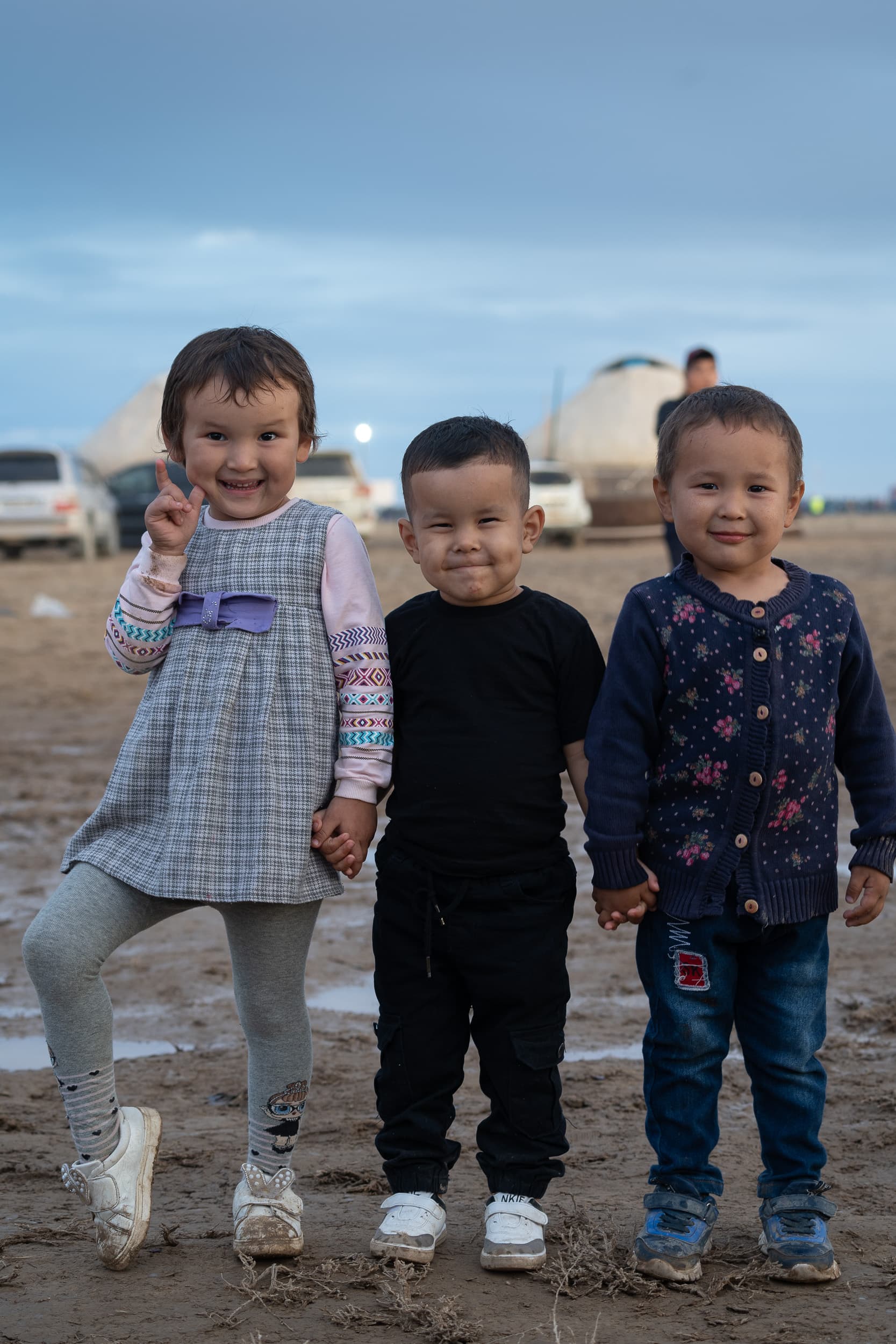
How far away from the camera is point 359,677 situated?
2467 millimetres

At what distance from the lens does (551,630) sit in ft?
8.16

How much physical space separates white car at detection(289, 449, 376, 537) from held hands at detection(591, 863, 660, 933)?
1666 centimetres

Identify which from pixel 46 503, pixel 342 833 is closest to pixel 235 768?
pixel 342 833

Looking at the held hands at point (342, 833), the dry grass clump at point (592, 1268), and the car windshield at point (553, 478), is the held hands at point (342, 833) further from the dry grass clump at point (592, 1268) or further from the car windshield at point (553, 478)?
the car windshield at point (553, 478)

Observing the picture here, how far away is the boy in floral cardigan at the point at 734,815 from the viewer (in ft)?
7.79

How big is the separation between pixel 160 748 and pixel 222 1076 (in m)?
1.24

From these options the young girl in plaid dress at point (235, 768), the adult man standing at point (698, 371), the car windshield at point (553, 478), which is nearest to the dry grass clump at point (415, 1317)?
the young girl in plaid dress at point (235, 768)

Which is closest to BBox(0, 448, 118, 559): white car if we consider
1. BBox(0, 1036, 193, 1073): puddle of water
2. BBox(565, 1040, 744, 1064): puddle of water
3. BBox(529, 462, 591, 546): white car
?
BBox(529, 462, 591, 546): white car

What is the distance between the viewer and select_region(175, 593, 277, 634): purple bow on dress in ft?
8.14

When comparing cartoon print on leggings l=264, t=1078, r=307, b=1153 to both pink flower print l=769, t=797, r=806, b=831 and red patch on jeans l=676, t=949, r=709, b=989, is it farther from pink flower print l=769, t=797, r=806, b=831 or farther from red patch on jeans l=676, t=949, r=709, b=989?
pink flower print l=769, t=797, r=806, b=831

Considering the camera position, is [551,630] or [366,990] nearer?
[551,630]

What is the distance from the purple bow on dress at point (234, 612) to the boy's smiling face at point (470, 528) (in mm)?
278

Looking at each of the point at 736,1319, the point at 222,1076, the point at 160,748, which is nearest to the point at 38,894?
the point at 222,1076

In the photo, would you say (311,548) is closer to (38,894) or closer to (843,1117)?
(843,1117)
